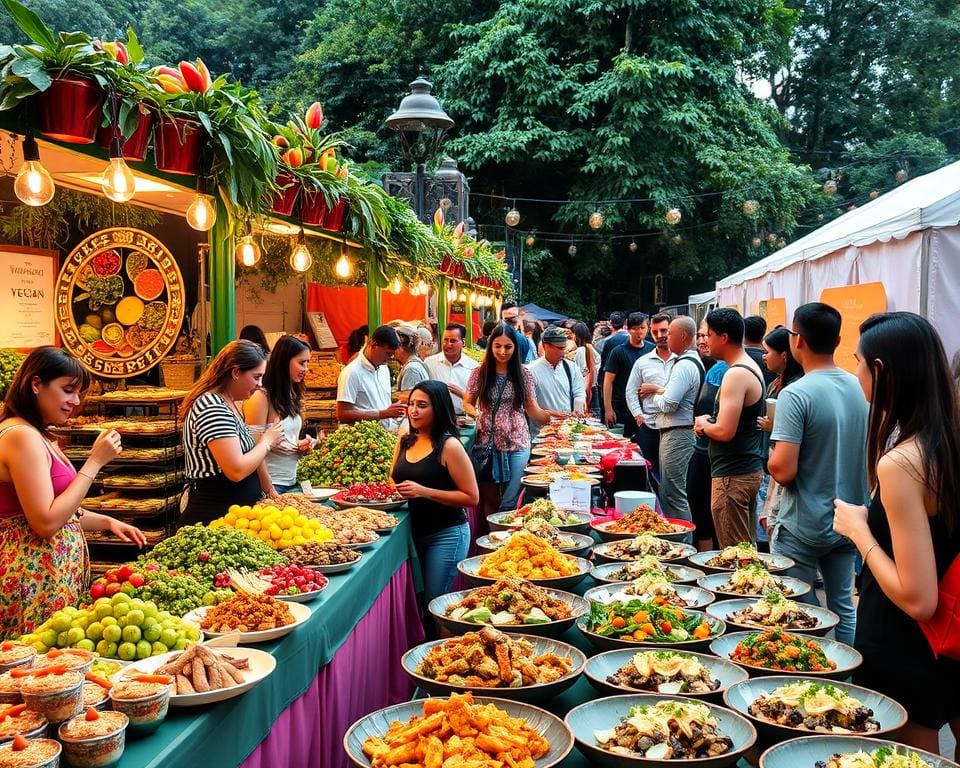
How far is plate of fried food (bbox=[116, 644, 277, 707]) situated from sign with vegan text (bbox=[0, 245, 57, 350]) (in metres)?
5.79

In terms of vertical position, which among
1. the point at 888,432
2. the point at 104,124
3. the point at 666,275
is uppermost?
the point at 666,275

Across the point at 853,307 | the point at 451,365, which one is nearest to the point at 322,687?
the point at 451,365

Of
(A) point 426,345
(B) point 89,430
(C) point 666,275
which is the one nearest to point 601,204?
(C) point 666,275

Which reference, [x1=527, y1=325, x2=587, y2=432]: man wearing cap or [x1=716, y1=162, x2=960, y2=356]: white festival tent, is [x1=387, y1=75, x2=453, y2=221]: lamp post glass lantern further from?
[x1=716, y1=162, x2=960, y2=356]: white festival tent

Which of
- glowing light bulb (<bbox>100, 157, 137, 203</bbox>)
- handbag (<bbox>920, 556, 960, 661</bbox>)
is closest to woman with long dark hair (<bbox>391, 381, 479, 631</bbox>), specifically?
glowing light bulb (<bbox>100, 157, 137, 203</bbox>)

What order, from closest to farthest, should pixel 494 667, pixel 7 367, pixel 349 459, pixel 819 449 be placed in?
pixel 494 667
pixel 819 449
pixel 349 459
pixel 7 367

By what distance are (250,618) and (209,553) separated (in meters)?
0.60

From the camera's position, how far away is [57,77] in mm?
3197

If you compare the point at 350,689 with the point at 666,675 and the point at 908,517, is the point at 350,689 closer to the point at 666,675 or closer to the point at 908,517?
the point at 666,675

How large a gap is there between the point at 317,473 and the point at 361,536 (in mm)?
1855

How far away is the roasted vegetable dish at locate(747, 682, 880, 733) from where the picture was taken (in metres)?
2.29

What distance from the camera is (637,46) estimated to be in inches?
963

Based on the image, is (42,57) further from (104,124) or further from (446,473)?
(446,473)

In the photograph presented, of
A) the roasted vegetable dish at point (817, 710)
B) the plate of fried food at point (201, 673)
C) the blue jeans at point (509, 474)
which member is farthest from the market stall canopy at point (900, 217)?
the plate of fried food at point (201, 673)
